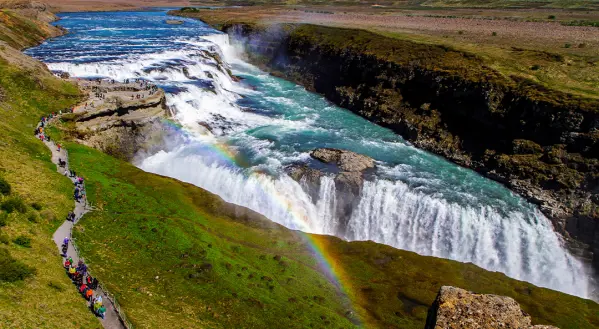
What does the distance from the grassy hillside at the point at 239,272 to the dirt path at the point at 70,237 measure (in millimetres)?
740

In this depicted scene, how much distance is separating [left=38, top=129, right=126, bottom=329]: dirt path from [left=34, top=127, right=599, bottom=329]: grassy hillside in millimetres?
740

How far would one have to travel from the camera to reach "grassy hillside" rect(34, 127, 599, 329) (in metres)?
23.9

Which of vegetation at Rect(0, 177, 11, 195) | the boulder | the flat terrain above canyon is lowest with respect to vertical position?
the boulder

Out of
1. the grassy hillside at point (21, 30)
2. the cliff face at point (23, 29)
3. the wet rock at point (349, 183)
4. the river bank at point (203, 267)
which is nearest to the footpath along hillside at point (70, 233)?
the river bank at point (203, 267)

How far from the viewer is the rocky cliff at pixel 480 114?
41.7 meters

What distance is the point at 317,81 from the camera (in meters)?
81.6

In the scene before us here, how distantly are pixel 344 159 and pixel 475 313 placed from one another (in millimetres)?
32856

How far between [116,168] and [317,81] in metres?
50.6

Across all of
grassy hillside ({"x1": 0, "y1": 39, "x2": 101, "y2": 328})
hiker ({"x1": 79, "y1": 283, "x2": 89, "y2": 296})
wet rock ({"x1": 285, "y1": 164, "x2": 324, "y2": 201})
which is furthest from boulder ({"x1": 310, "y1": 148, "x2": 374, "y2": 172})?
hiker ({"x1": 79, "y1": 283, "x2": 89, "y2": 296})

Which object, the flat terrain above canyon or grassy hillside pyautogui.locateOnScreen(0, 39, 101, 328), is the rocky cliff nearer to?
the flat terrain above canyon

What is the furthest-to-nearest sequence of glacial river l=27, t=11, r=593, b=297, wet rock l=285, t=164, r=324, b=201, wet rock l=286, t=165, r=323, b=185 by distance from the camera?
wet rock l=286, t=165, r=323, b=185 → wet rock l=285, t=164, r=324, b=201 → glacial river l=27, t=11, r=593, b=297

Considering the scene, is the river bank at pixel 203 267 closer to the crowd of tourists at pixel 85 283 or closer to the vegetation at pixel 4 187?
the crowd of tourists at pixel 85 283

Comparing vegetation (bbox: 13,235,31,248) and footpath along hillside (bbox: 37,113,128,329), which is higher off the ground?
vegetation (bbox: 13,235,31,248)

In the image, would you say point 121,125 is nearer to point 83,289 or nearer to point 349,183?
point 349,183
